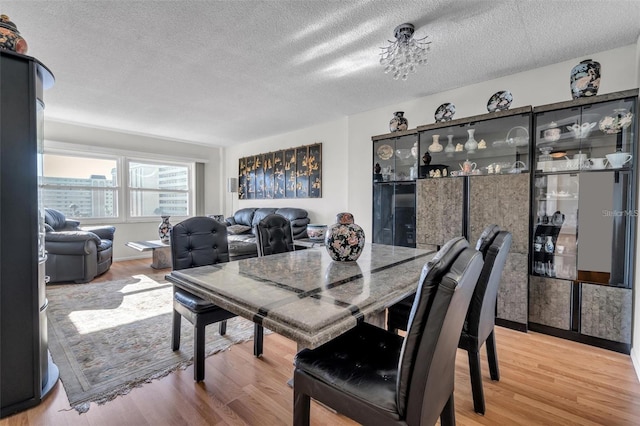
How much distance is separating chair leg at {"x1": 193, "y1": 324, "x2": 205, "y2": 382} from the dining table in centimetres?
43

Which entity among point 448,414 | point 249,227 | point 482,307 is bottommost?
point 448,414

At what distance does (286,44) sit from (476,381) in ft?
8.81

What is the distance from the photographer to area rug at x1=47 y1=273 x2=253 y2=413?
5.89 feet

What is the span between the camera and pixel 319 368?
3.63 ft

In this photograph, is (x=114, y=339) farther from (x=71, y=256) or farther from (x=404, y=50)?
(x=404, y=50)

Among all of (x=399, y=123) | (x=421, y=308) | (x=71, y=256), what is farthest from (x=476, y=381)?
(x=71, y=256)

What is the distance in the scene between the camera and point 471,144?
2979 millimetres

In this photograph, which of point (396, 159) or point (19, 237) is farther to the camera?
point (396, 159)

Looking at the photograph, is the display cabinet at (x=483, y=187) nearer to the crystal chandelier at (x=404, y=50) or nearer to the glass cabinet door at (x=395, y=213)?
the glass cabinet door at (x=395, y=213)

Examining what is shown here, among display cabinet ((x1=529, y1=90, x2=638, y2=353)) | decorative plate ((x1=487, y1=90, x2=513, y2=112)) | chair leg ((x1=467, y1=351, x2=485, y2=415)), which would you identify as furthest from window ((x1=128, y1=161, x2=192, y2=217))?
display cabinet ((x1=529, y1=90, x2=638, y2=353))

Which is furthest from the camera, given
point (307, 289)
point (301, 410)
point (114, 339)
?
point (114, 339)

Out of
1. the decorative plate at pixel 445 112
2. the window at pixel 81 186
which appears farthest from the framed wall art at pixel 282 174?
the window at pixel 81 186

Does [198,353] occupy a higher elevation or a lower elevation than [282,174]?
lower

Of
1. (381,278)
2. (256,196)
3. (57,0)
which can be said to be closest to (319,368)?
(381,278)
